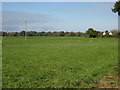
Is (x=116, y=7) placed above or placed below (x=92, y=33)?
above

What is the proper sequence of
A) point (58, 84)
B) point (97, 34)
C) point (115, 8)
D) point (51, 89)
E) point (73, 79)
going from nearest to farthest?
point (51, 89) → point (58, 84) → point (73, 79) → point (115, 8) → point (97, 34)

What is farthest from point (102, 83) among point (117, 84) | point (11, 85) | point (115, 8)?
point (115, 8)

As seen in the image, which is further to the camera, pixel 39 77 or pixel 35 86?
pixel 39 77

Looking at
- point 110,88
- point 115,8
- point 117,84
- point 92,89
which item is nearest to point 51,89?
point 92,89

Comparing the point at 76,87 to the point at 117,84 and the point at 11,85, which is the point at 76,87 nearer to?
the point at 117,84

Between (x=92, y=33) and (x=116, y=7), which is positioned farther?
A: (x=92, y=33)

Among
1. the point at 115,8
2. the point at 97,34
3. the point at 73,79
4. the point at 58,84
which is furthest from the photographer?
the point at 97,34

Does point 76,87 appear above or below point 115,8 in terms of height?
below

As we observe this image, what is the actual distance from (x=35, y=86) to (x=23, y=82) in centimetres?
75

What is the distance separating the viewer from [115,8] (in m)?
21.6

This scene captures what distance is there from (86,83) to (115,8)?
597 inches

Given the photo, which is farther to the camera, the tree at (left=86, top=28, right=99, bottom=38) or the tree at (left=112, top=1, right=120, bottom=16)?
the tree at (left=86, top=28, right=99, bottom=38)

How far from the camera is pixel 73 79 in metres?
8.73

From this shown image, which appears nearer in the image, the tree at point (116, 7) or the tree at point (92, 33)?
the tree at point (116, 7)
